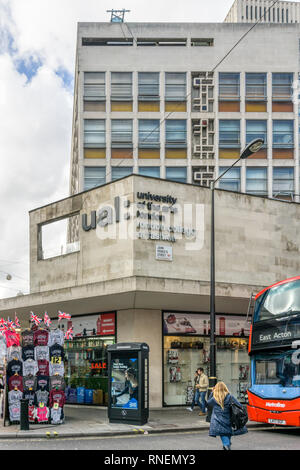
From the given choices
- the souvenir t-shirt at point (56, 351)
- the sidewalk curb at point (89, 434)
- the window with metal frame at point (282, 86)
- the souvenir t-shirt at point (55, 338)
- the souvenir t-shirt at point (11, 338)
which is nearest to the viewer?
the sidewalk curb at point (89, 434)

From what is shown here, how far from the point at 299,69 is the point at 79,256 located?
35.9m

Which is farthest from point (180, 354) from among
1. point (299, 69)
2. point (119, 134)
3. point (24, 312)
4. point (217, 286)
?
point (299, 69)

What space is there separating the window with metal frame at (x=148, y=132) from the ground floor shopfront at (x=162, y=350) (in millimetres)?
28473

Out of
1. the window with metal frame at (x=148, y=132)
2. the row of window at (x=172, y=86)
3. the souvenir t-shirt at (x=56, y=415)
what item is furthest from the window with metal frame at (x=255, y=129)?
the souvenir t-shirt at (x=56, y=415)

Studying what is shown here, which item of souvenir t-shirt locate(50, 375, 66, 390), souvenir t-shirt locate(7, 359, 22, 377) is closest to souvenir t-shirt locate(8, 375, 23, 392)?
souvenir t-shirt locate(7, 359, 22, 377)

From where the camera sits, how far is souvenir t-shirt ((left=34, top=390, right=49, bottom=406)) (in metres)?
17.9

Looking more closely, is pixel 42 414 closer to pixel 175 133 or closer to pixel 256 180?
pixel 175 133

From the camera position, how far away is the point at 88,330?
2512 cm

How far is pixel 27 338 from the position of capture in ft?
59.9

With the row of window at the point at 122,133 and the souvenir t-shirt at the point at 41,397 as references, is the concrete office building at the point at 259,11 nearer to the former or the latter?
the row of window at the point at 122,133

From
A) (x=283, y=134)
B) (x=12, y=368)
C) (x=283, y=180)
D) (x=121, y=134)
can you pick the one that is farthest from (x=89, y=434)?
(x=283, y=134)

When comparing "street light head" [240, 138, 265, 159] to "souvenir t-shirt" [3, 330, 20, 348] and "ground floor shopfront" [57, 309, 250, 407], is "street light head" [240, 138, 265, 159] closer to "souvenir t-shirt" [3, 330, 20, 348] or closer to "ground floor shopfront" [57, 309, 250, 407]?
"ground floor shopfront" [57, 309, 250, 407]

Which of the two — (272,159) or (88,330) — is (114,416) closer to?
(88,330)

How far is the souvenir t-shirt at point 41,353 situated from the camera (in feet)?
59.8
